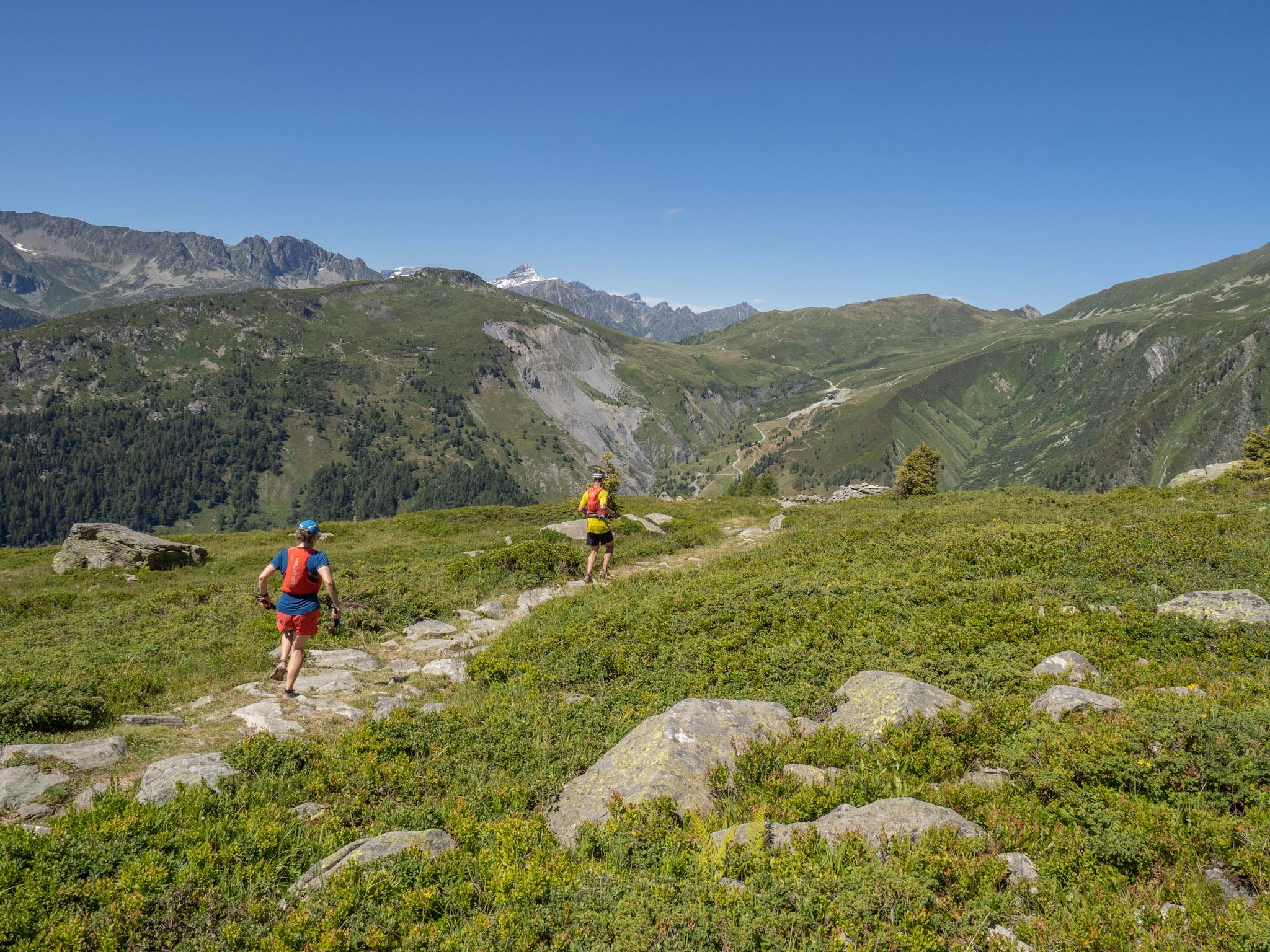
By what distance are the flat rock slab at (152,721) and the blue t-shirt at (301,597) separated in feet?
8.08

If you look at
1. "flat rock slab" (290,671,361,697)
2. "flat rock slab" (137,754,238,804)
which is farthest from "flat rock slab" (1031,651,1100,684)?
"flat rock slab" (290,671,361,697)

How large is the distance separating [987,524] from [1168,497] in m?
13.6

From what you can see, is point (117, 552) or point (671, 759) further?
point (117, 552)

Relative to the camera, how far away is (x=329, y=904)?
18.4 ft

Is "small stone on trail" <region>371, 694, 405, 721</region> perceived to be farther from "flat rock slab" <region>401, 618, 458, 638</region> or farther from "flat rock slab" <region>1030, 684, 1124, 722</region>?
"flat rock slab" <region>1030, 684, 1124, 722</region>

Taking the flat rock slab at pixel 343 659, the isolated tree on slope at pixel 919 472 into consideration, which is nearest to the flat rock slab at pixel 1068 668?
the flat rock slab at pixel 343 659

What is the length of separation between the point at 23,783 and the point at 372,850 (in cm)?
494

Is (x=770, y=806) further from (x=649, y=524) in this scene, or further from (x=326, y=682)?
(x=649, y=524)

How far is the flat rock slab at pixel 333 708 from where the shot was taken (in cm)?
1120

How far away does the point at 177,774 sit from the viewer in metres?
7.86

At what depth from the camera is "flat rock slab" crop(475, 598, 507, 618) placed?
61.4 ft

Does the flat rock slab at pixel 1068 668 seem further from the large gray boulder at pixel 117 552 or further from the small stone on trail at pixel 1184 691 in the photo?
the large gray boulder at pixel 117 552

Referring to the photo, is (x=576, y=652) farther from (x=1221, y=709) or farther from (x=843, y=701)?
(x=1221, y=709)

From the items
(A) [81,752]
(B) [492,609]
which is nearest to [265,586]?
(A) [81,752]
